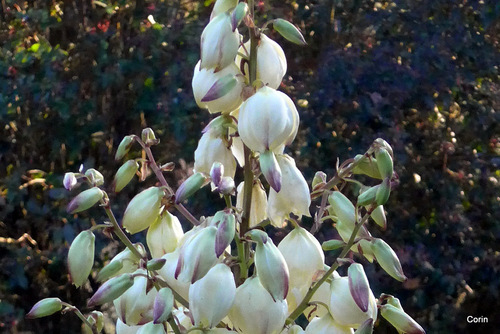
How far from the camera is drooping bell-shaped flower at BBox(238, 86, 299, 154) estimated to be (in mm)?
626

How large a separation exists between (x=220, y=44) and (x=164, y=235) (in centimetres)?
25

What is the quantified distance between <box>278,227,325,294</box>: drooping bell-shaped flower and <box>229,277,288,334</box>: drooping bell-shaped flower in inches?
2.2

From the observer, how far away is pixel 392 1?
1992 millimetres

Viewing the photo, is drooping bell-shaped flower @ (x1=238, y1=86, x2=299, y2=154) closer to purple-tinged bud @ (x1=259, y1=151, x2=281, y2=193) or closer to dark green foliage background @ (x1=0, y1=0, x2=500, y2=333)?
purple-tinged bud @ (x1=259, y1=151, x2=281, y2=193)

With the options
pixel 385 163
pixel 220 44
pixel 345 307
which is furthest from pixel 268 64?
pixel 345 307

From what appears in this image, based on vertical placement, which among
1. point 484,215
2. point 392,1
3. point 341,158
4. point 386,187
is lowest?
point 484,215

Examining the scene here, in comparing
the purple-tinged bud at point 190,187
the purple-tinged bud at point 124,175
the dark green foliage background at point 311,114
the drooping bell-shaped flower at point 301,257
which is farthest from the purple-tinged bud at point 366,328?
the dark green foliage background at point 311,114

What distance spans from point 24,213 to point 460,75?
1459mm

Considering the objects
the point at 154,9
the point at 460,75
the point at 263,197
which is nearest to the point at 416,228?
the point at 460,75

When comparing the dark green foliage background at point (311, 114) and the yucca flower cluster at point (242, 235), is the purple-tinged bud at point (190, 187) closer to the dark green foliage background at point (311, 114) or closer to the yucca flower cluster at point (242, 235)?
the yucca flower cluster at point (242, 235)

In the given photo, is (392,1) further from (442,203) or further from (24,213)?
(24,213)

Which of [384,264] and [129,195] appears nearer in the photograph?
[384,264]

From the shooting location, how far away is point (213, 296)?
62cm

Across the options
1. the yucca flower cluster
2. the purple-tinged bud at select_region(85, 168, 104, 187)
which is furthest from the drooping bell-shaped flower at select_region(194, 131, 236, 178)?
the purple-tinged bud at select_region(85, 168, 104, 187)
